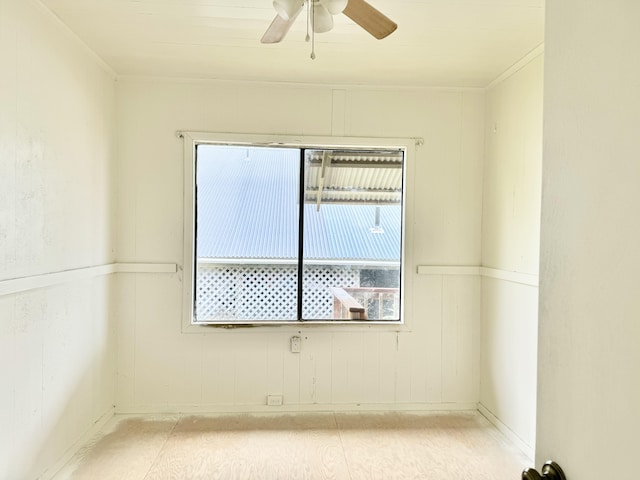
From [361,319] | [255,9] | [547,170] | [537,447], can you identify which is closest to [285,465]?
[361,319]

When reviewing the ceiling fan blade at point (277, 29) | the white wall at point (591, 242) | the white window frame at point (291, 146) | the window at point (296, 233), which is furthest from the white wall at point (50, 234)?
the white wall at point (591, 242)

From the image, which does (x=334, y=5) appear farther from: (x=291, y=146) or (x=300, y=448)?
(x=300, y=448)

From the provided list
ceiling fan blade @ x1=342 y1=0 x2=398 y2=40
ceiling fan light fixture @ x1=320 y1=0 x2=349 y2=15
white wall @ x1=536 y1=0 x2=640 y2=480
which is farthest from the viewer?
ceiling fan blade @ x1=342 y1=0 x2=398 y2=40

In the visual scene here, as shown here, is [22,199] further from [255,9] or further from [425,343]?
[425,343]

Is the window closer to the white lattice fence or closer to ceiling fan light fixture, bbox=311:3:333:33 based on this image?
the white lattice fence

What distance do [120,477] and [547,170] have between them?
99.5 inches

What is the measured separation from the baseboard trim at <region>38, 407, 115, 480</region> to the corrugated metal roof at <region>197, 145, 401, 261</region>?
129 centimetres

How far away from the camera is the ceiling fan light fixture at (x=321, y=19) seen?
63.0 inches

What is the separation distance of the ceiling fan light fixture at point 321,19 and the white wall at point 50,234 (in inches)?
53.8

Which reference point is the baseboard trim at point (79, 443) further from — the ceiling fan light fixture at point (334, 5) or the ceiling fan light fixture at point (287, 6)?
the ceiling fan light fixture at point (334, 5)

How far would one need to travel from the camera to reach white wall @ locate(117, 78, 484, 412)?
9.43 ft

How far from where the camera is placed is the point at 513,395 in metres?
2.60

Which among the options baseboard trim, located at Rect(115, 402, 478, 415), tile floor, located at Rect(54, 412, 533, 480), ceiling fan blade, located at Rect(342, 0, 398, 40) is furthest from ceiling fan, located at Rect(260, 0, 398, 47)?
baseboard trim, located at Rect(115, 402, 478, 415)

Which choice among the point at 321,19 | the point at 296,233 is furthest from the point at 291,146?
the point at 321,19
